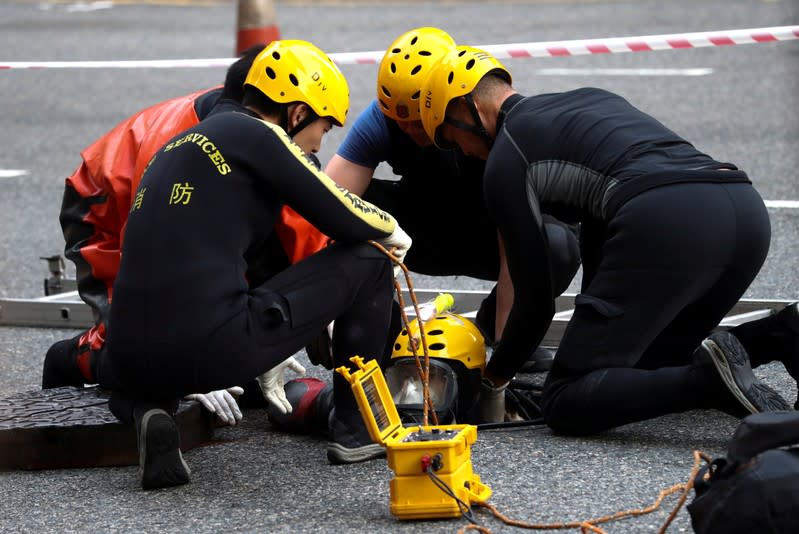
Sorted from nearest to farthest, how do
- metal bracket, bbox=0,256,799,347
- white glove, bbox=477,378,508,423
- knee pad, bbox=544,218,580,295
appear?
white glove, bbox=477,378,508,423, knee pad, bbox=544,218,580,295, metal bracket, bbox=0,256,799,347

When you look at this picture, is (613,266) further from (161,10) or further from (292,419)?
(161,10)

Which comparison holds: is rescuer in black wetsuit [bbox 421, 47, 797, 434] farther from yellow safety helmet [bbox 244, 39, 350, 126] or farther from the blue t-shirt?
the blue t-shirt

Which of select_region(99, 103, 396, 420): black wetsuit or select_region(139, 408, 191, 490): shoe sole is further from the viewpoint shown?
select_region(139, 408, 191, 490): shoe sole

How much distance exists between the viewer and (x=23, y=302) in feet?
21.3

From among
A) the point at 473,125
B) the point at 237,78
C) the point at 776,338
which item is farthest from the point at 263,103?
the point at 776,338

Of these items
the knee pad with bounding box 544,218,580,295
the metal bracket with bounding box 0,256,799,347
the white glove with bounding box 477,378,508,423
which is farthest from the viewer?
the metal bracket with bounding box 0,256,799,347

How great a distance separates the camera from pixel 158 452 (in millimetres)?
4367

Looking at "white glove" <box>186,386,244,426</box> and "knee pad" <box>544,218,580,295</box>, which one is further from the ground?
"knee pad" <box>544,218,580,295</box>

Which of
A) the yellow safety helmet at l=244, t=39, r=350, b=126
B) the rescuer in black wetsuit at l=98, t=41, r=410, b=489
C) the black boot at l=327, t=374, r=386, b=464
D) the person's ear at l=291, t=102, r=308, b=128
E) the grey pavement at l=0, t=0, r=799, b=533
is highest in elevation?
the yellow safety helmet at l=244, t=39, r=350, b=126

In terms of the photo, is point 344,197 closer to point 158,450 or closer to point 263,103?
point 263,103

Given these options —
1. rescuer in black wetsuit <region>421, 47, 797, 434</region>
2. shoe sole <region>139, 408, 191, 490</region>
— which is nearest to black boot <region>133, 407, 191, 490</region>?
shoe sole <region>139, 408, 191, 490</region>

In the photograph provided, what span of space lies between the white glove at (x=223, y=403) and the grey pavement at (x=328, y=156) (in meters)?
0.08

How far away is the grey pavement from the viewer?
13.7 ft

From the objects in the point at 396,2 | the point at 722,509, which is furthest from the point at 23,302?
the point at 396,2
